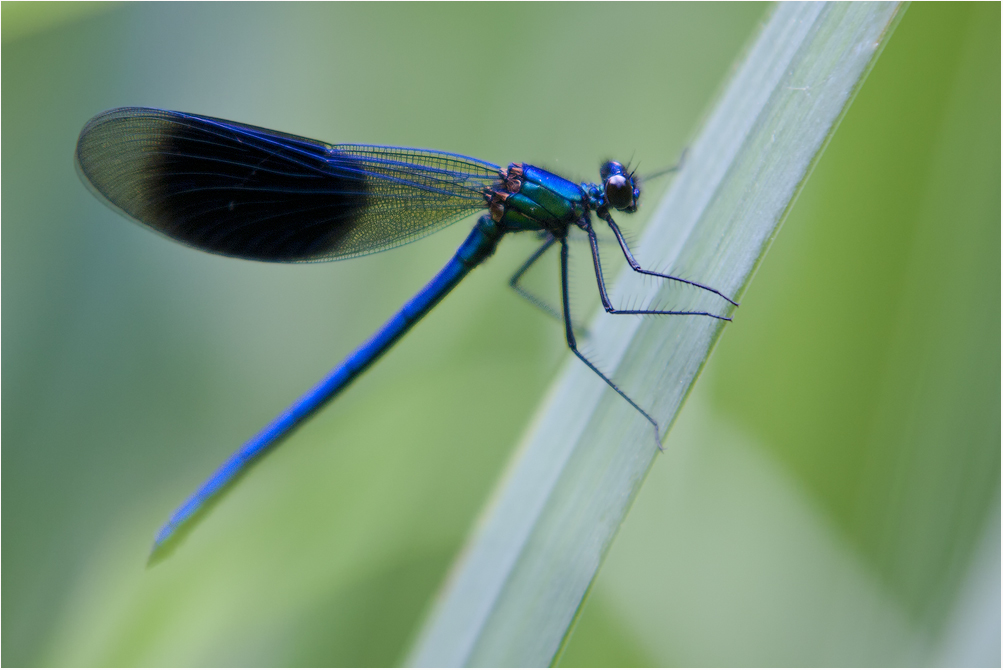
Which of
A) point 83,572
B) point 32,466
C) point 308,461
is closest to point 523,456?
point 308,461

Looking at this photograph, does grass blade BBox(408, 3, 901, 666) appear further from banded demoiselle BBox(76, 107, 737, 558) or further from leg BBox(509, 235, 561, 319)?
leg BBox(509, 235, 561, 319)

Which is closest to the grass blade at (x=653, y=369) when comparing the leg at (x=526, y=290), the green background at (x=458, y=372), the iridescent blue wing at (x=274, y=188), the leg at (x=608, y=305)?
the leg at (x=608, y=305)

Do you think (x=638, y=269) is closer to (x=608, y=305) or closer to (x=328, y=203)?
(x=608, y=305)

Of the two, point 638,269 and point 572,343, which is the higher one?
point 638,269

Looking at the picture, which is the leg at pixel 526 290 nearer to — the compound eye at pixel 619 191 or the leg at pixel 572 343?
the leg at pixel 572 343

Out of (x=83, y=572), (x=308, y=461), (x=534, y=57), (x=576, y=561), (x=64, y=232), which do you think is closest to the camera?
(x=576, y=561)

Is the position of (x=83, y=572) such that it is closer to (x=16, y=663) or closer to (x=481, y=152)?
(x=16, y=663)

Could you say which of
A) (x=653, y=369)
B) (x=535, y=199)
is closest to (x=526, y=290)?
(x=535, y=199)
